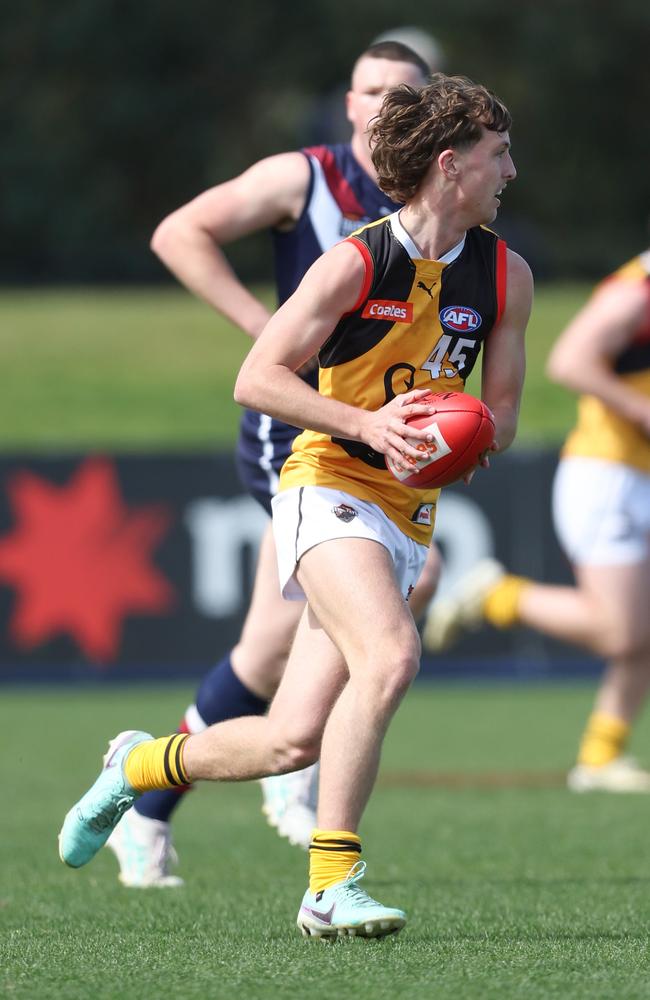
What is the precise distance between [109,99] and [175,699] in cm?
3546

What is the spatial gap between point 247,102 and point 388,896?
42533 millimetres

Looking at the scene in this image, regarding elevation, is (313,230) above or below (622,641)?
above

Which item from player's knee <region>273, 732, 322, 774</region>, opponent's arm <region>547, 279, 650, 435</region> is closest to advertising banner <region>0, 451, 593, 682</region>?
opponent's arm <region>547, 279, 650, 435</region>

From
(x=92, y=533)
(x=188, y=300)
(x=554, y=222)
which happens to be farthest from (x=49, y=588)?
(x=554, y=222)

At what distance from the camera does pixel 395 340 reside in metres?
4.24

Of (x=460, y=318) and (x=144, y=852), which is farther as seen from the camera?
(x=144, y=852)

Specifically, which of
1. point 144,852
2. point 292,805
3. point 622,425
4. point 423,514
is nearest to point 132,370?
point 622,425

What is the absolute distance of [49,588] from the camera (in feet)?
41.8

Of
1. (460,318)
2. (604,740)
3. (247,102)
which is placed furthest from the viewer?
(247,102)

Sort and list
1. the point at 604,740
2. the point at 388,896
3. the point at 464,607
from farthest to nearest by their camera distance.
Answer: the point at 464,607 < the point at 604,740 < the point at 388,896

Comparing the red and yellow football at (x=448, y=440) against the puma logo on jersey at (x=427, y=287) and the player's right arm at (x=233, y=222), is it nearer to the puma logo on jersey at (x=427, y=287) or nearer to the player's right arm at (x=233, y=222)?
the puma logo on jersey at (x=427, y=287)

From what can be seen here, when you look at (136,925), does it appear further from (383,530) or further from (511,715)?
(511,715)

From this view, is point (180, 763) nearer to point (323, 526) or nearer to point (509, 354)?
point (323, 526)

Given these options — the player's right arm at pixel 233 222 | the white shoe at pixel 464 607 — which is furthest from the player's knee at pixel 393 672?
the white shoe at pixel 464 607
